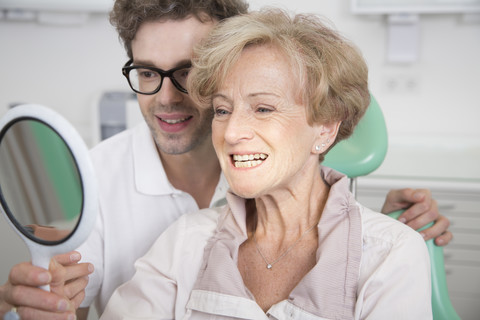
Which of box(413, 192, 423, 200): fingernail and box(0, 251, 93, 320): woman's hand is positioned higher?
box(413, 192, 423, 200): fingernail

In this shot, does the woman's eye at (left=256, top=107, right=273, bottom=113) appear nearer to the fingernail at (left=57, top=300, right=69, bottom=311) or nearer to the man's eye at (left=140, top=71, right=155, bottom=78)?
the man's eye at (left=140, top=71, right=155, bottom=78)

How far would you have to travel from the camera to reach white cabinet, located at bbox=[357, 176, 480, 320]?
2221mm

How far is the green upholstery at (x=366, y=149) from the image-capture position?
148 cm

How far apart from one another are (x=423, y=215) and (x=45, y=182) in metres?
0.93

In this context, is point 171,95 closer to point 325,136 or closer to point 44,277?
point 325,136

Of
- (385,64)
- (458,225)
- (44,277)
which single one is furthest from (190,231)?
(385,64)

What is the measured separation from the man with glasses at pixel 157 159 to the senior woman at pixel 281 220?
0.20 m

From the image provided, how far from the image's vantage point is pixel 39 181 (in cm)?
81

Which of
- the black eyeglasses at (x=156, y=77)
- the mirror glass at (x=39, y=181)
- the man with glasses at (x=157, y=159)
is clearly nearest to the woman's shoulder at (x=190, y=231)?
the man with glasses at (x=157, y=159)

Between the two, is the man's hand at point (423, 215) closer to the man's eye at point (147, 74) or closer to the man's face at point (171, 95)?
the man's face at point (171, 95)

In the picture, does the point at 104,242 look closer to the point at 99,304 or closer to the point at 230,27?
the point at 99,304

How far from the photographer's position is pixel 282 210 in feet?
4.02

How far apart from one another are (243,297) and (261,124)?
1.19 ft

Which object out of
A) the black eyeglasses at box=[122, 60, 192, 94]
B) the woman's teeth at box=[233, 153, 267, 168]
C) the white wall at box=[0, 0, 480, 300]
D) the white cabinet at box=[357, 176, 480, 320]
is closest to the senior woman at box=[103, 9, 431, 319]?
the woman's teeth at box=[233, 153, 267, 168]
